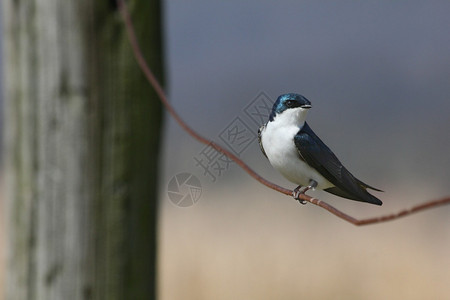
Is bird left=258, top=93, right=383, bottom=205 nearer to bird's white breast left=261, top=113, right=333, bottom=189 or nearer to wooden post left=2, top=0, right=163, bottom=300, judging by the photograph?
bird's white breast left=261, top=113, right=333, bottom=189

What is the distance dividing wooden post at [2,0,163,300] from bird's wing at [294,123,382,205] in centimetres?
93

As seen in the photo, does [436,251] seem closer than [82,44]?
No

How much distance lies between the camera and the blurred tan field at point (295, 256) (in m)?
5.23

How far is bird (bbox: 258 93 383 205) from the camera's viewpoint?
1.22m

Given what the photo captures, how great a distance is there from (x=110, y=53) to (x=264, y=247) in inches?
140

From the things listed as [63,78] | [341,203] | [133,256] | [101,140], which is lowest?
[341,203]

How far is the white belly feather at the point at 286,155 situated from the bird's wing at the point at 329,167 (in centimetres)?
1

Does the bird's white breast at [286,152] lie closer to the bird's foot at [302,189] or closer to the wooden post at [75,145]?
the bird's foot at [302,189]

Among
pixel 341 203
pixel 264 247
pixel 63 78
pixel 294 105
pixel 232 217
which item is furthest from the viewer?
pixel 232 217

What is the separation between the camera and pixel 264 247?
558cm

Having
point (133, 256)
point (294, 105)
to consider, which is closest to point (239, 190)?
point (133, 256)

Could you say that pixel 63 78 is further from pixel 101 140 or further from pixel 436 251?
pixel 436 251

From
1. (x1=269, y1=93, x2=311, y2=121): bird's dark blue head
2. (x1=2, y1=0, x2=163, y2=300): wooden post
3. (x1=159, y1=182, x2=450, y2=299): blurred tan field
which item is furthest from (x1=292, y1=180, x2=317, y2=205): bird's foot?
(x1=159, y1=182, x2=450, y2=299): blurred tan field

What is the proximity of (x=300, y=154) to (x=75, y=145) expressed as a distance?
96 cm
